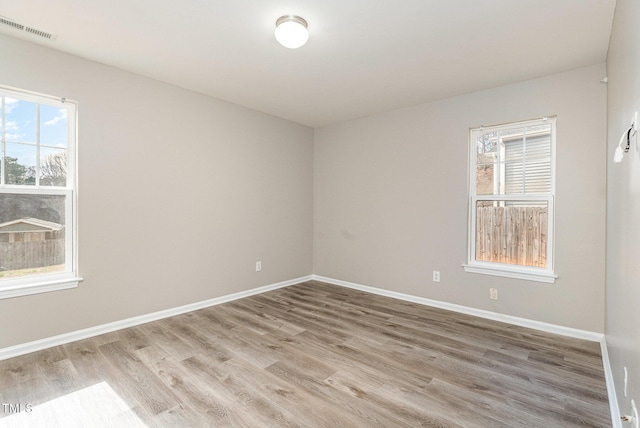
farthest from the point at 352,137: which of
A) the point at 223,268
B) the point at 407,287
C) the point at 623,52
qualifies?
the point at 623,52

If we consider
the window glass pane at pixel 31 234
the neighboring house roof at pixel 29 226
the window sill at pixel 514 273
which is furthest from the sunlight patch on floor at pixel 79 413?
the window sill at pixel 514 273

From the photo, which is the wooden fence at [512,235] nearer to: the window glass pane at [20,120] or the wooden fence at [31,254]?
the wooden fence at [31,254]

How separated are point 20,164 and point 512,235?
4.73 metres

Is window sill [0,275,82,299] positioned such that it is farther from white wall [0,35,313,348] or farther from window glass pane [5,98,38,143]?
window glass pane [5,98,38,143]

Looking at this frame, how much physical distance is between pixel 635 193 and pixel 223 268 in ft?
12.3

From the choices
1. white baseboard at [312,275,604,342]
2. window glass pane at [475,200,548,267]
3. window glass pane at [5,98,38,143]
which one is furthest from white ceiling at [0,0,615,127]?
white baseboard at [312,275,604,342]

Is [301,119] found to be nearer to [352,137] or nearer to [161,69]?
[352,137]

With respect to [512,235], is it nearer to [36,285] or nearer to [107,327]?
[107,327]

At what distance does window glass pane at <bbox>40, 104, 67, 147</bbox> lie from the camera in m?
2.70

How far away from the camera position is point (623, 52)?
174 cm

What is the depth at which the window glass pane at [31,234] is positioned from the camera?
253cm

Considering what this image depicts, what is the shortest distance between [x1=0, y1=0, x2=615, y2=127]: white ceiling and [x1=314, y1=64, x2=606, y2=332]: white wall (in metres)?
0.32

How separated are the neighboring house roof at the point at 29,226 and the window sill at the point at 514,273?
419 centimetres

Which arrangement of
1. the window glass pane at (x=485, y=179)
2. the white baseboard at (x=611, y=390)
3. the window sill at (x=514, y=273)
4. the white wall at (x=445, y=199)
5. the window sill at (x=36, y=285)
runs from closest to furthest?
the white baseboard at (x=611, y=390) → the window sill at (x=36, y=285) → the white wall at (x=445, y=199) → the window sill at (x=514, y=273) → the window glass pane at (x=485, y=179)
